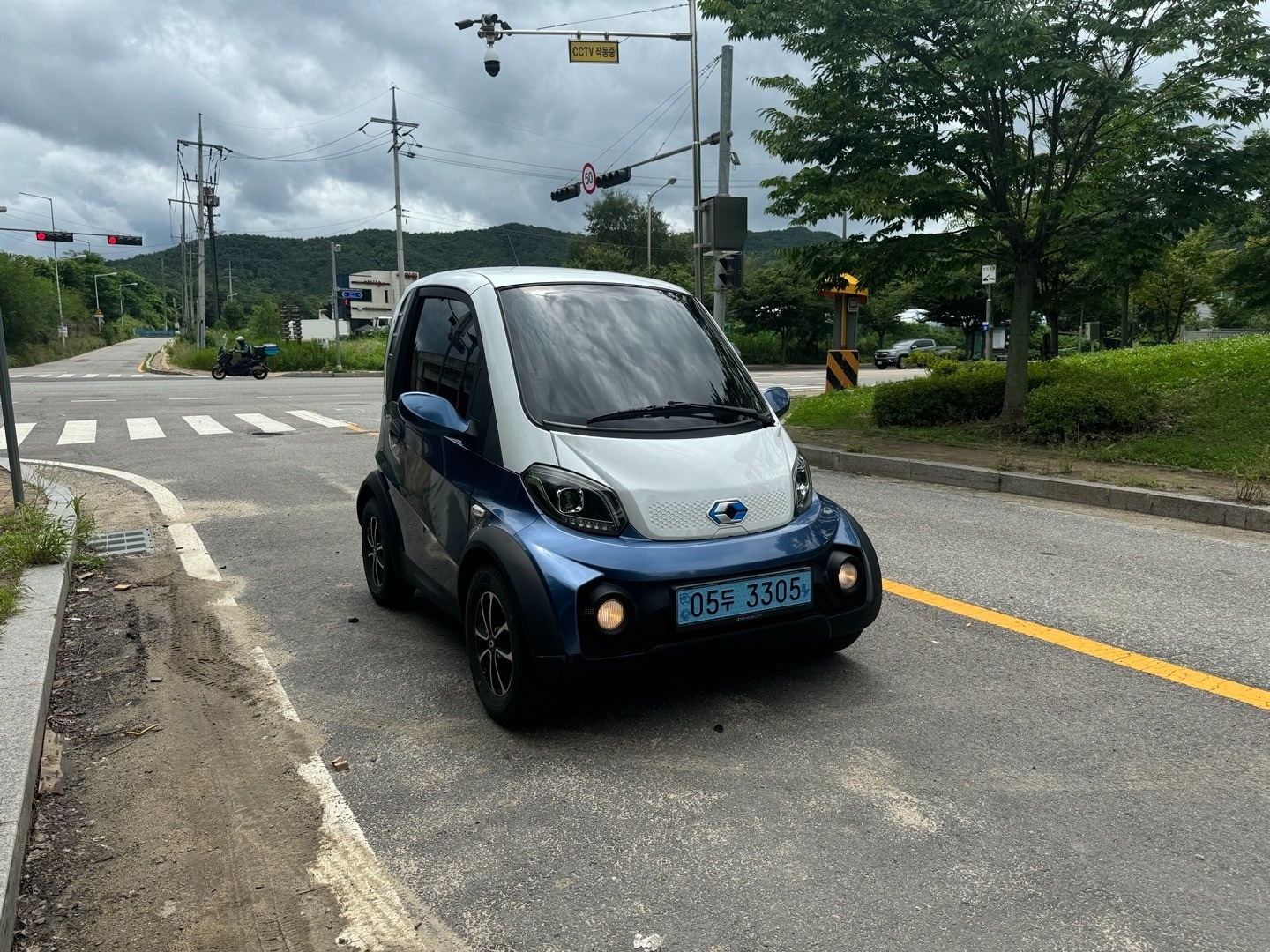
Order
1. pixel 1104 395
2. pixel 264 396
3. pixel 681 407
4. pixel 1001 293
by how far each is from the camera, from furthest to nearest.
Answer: pixel 1001 293
pixel 264 396
pixel 1104 395
pixel 681 407

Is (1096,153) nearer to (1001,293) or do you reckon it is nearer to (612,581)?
(612,581)

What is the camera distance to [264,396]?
22375 millimetres

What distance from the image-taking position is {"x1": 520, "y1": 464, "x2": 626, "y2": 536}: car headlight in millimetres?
3475

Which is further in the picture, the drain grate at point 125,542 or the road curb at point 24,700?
the drain grate at point 125,542

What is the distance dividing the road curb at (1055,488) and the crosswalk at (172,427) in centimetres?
810

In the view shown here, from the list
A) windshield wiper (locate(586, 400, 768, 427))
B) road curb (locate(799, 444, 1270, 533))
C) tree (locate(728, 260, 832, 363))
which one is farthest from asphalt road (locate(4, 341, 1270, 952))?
tree (locate(728, 260, 832, 363))

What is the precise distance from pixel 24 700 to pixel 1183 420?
35.8ft

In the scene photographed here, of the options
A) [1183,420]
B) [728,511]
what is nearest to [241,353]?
[1183,420]

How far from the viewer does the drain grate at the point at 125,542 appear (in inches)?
259

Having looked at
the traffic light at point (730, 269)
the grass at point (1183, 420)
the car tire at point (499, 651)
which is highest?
the traffic light at point (730, 269)

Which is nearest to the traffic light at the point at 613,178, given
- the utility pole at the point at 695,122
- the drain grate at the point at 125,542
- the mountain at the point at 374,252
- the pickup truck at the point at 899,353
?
the utility pole at the point at 695,122

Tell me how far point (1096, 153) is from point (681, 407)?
8.84m

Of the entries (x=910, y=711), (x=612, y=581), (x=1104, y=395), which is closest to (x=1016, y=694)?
(x=910, y=711)

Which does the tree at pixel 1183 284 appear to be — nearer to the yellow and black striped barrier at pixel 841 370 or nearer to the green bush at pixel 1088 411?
the yellow and black striped barrier at pixel 841 370
